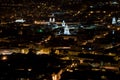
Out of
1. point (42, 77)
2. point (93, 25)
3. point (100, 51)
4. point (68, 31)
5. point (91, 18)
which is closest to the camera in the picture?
point (42, 77)

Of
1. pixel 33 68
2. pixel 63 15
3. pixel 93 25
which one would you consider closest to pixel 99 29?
pixel 93 25

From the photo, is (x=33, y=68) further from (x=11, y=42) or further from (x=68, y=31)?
(x=68, y=31)

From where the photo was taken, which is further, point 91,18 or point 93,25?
point 91,18

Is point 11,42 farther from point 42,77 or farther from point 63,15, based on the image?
point 63,15

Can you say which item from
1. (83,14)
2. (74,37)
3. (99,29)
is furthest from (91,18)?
(74,37)

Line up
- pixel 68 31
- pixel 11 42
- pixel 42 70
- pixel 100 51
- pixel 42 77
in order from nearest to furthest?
pixel 42 77
pixel 42 70
pixel 100 51
pixel 11 42
pixel 68 31

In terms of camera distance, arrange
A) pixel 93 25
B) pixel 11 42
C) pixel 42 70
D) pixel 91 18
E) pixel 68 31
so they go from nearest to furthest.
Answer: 1. pixel 42 70
2. pixel 11 42
3. pixel 68 31
4. pixel 93 25
5. pixel 91 18

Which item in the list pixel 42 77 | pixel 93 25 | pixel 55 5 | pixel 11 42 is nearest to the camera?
pixel 42 77

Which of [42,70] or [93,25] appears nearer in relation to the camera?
[42,70]
